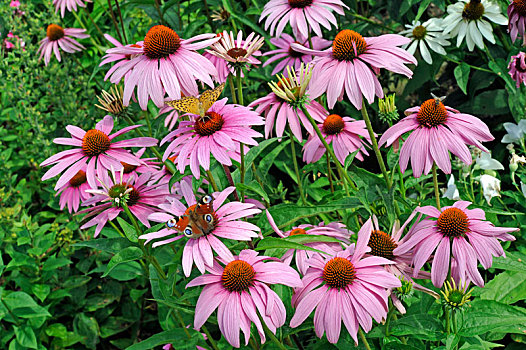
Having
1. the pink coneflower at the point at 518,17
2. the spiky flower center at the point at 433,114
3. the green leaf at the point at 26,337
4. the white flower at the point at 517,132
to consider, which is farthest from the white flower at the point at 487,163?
the green leaf at the point at 26,337

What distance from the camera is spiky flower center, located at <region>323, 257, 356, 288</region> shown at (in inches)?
47.8

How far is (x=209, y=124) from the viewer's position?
1.32 metres

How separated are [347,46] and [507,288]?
948 millimetres

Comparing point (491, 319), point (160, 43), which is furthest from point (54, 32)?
point (491, 319)

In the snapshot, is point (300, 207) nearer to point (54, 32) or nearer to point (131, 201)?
point (131, 201)

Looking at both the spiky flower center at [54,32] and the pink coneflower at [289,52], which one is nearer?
the pink coneflower at [289,52]

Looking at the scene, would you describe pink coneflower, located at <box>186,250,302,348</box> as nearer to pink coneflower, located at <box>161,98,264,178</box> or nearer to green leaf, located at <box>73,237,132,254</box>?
pink coneflower, located at <box>161,98,264,178</box>

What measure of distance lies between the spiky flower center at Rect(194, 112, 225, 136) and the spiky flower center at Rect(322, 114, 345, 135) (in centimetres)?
49

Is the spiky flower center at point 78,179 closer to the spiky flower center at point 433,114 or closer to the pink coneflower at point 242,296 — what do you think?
the pink coneflower at point 242,296

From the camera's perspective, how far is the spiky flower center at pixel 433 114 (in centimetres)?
136

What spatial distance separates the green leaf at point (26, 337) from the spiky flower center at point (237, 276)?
4.69 feet

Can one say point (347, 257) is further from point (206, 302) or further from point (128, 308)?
point (128, 308)

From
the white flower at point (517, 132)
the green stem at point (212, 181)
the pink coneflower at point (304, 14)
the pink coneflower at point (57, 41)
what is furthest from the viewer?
the pink coneflower at point (57, 41)

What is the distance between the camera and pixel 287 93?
134 cm
